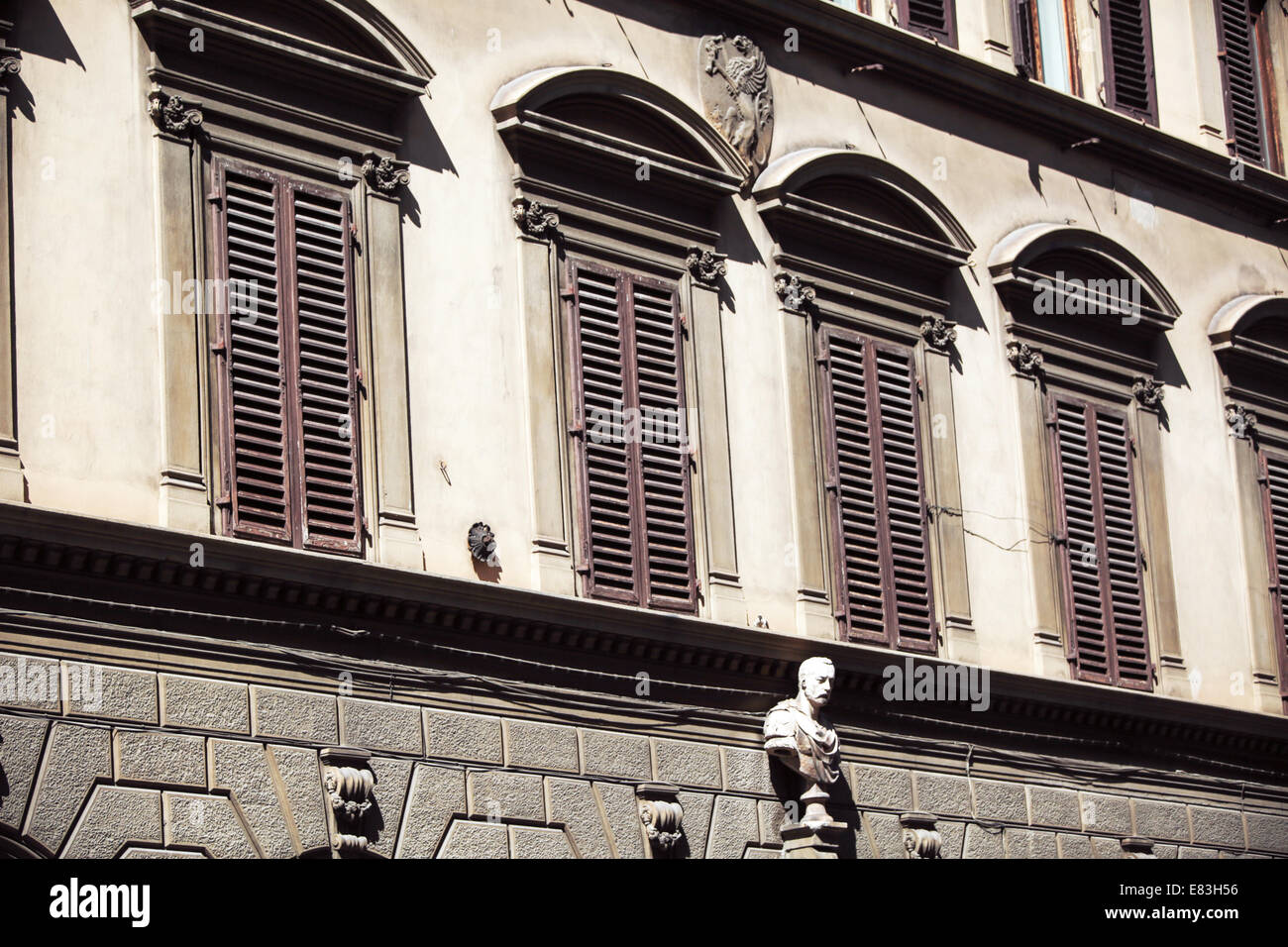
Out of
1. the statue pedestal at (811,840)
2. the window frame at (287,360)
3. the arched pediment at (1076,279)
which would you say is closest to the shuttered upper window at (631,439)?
the statue pedestal at (811,840)

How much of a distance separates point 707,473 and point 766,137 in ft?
10.1

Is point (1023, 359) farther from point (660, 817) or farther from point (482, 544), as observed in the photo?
point (482, 544)

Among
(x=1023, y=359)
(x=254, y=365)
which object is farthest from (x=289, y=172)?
(x=1023, y=359)

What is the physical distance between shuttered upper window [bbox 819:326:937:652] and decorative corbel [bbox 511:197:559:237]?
2.95m

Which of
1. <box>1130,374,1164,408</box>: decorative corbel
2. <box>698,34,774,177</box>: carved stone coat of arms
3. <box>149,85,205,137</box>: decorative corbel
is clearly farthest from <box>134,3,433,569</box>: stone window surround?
<box>1130,374,1164,408</box>: decorative corbel

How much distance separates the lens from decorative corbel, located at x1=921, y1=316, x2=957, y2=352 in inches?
883

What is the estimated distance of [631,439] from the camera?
1967cm

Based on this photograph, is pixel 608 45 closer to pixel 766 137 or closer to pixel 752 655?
pixel 766 137

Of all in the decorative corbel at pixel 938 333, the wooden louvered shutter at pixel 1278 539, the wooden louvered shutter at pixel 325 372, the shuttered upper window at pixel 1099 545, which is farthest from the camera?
the wooden louvered shutter at pixel 1278 539

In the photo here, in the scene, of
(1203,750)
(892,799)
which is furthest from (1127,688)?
(892,799)

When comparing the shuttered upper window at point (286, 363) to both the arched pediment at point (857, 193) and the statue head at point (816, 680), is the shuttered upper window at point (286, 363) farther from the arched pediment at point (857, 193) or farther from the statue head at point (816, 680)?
the arched pediment at point (857, 193)

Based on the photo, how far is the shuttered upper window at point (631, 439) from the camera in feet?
63.3

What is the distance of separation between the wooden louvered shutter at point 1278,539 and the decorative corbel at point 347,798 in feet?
36.5

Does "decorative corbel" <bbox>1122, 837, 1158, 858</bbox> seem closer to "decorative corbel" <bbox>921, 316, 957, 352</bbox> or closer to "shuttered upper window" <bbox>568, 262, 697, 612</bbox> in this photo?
"decorative corbel" <bbox>921, 316, 957, 352</bbox>
